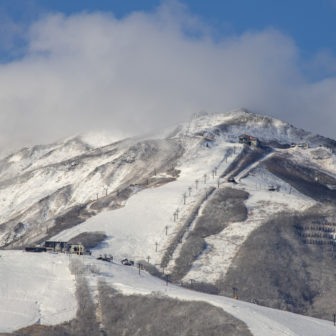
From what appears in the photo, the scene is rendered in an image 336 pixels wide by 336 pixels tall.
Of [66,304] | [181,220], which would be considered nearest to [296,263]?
[181,220]

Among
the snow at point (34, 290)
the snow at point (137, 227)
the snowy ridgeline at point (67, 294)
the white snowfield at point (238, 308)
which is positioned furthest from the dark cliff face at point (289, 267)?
the snow at point (34, 290)

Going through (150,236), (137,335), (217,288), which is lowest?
(137,335)

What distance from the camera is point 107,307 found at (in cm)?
11775

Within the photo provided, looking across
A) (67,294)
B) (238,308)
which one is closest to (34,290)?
(67,294)

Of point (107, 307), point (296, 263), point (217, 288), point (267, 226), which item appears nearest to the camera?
point (107, 307)

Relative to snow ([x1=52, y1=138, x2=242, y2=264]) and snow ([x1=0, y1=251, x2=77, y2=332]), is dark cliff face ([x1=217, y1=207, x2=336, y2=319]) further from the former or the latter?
snow ([x1=0, y1=251, x2=77, y2=332])

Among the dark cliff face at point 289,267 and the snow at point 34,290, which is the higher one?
the dark cliff face at point 289,267

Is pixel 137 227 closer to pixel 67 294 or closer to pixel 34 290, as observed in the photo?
→ pixel 67 294

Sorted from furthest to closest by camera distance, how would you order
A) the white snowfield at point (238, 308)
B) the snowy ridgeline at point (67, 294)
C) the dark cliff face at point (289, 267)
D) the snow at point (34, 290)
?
the dark cliff face at point (289, 267)
the snow at point (34, 290)
the snowy ridgeline at point (67, 294)
the white snowfield at point (238, 308)

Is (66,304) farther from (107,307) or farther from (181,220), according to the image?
(181,220)

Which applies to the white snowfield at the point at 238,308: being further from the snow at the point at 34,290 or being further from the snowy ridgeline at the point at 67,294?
the snow at the point at 34,290

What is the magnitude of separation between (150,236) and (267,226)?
26.8 metres

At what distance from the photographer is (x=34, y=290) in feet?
404

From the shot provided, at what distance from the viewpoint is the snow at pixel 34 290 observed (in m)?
113
